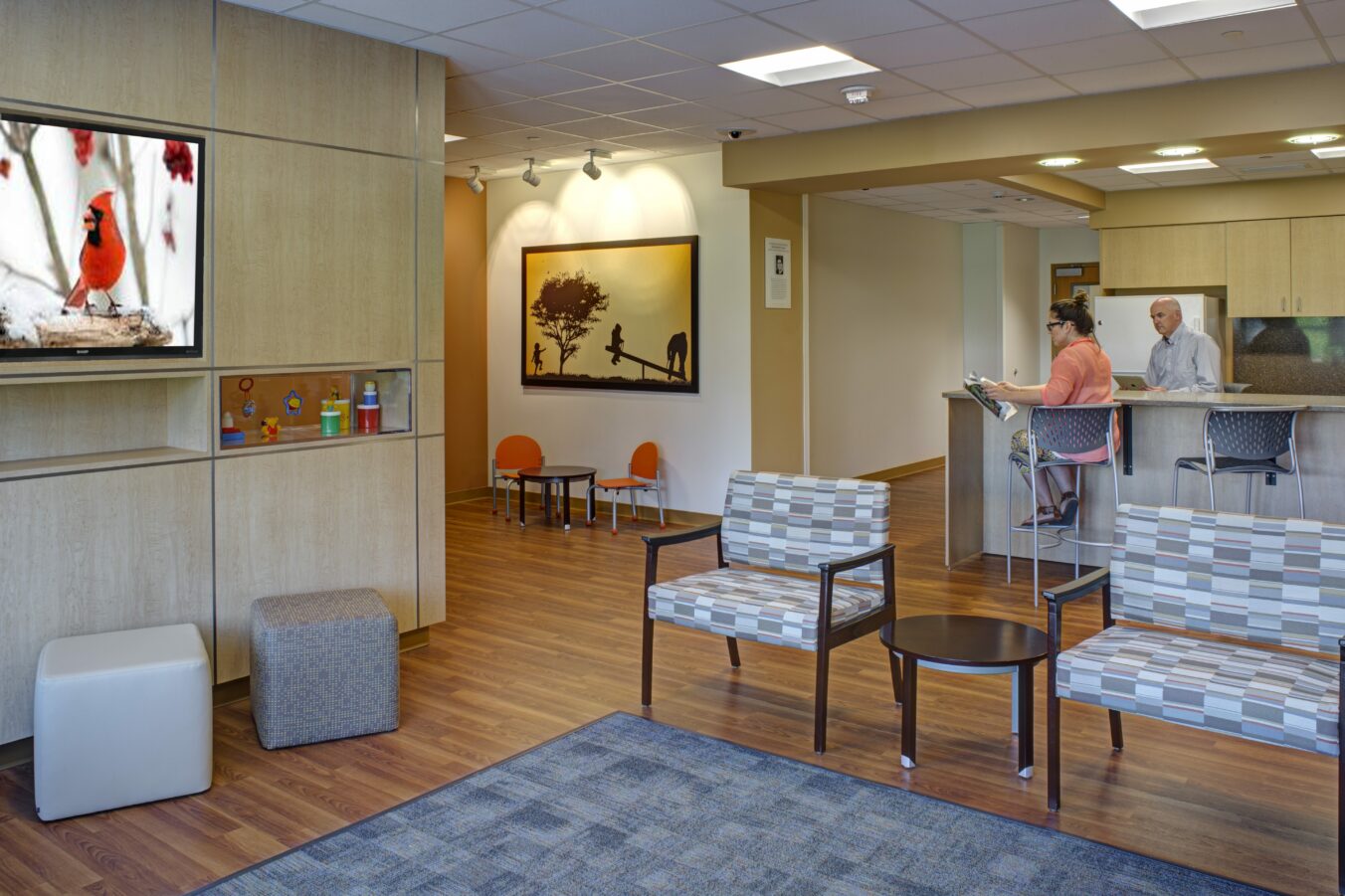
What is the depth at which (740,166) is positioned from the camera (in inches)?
303

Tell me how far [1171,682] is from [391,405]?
3.50 m

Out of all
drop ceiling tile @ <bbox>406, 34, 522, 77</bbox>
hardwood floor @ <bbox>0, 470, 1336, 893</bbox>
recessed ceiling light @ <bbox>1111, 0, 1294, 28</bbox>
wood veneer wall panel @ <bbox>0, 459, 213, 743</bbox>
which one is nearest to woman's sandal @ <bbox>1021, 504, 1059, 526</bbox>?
hardwood floor @ <bbox>0, 470, 1336, 893</bbox>

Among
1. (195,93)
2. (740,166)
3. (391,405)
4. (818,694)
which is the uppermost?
(740,166)

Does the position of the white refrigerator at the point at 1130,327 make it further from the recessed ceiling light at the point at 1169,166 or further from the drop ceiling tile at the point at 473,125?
the drop ceiling tile at the point at 473,125

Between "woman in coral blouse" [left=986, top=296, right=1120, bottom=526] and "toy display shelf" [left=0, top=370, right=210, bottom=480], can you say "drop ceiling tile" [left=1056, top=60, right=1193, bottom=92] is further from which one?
"toy display shelf" [left=0, top=370, right=210, bottom=480]

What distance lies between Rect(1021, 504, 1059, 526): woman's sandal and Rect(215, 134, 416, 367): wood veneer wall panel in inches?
143

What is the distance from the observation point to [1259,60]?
5.39 m

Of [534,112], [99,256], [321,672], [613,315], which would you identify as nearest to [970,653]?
[321,672]

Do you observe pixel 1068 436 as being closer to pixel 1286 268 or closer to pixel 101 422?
pixel 101 422

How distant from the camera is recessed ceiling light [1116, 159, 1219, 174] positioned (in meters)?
8.19

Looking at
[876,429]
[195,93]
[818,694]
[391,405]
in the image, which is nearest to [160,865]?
[818,694]

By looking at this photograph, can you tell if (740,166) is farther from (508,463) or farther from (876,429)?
(876,429)

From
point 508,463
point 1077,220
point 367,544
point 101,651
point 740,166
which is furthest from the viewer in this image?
point 1077,220

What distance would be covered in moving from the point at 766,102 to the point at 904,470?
18.8 feet
